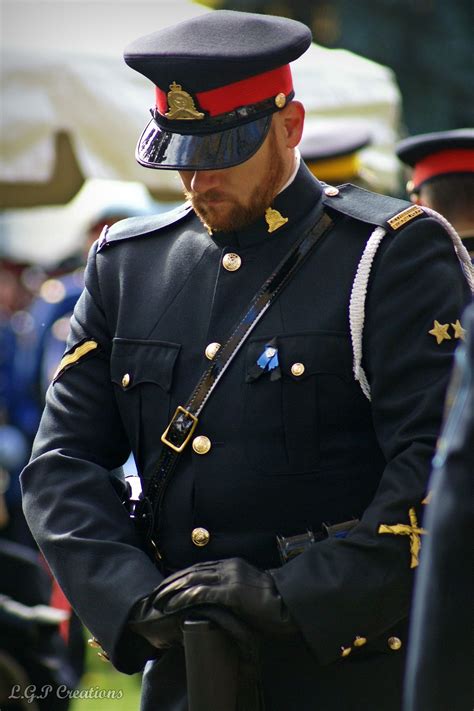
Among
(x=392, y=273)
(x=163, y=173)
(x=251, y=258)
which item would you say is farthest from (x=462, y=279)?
(x=163, y=173)

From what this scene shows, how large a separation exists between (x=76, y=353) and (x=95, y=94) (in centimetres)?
353

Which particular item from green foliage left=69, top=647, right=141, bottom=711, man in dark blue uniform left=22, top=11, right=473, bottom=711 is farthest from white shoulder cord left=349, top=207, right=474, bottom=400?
green foliage left=69, top=647, right=141, bottom=711

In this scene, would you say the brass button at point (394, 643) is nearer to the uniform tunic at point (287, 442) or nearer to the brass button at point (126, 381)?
the uniform tunic at point (287, 442)

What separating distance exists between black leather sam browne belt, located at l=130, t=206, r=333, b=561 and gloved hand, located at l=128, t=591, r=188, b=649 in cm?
26

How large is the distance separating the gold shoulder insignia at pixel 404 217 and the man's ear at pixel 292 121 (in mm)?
296

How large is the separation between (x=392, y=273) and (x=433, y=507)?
1.03 m

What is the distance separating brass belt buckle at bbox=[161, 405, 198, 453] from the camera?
3168 millimetres

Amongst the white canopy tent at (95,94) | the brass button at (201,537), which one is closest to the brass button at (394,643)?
the brass button at (201,537)

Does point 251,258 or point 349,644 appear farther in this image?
point 251,258

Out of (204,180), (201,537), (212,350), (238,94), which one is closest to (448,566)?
(201,537)

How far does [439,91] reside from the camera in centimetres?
1470

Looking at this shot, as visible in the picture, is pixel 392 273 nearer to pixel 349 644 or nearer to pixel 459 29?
pixel 349 644

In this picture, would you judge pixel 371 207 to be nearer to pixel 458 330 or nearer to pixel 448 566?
pixel 458 330

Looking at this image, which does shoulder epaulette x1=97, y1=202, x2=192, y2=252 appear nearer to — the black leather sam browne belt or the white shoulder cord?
the black leather sam browne belt
